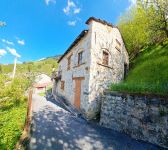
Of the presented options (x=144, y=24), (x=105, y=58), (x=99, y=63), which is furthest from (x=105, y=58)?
(x=144, y=24)

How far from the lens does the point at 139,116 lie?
797cm

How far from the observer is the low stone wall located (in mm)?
6957

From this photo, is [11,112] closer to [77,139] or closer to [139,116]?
[77,139]

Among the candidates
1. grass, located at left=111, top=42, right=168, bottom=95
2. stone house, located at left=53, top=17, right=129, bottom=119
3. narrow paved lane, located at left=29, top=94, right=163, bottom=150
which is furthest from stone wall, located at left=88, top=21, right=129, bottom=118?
narrow paved lane, located at left=29, top=94, right=163, bottom=150

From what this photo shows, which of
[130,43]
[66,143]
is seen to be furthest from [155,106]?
[130,43]

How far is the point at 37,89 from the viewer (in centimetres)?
5191

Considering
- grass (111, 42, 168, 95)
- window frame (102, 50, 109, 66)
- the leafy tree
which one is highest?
the leafy tree

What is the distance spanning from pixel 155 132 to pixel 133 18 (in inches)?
815

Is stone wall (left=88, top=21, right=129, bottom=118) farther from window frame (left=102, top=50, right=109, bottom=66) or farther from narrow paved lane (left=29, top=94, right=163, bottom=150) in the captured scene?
narrow paved lane (left=29, top=94, right=163, bottom=150)

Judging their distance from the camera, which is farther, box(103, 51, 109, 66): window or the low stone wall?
box(103, 51, 109, 66): window

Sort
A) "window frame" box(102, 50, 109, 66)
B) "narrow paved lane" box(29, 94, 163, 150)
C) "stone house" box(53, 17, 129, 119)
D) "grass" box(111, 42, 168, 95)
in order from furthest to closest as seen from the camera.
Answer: "window frame" box(102, 50, 109, 66) < "stone house" box(53, 17, 129, 119) < "grass" box(111, 42, 168, 95) < "narrow paved lane" box(29, 94, 163, 150)

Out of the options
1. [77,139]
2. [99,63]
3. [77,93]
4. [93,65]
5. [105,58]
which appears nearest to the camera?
[77,139]

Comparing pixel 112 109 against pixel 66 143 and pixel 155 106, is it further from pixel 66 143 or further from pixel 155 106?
pixel 66 143

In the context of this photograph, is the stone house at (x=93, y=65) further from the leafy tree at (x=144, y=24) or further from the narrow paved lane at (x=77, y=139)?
the leafy tree at (x=144, y=24)
